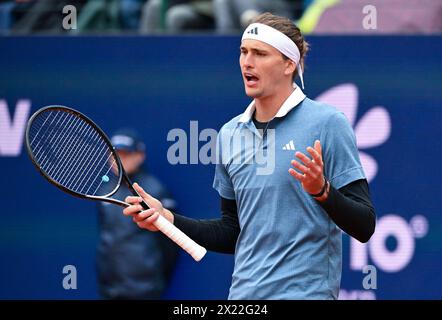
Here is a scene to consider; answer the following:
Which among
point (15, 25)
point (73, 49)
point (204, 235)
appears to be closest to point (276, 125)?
point (204, 235)

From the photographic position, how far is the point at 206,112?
5988 millimetres

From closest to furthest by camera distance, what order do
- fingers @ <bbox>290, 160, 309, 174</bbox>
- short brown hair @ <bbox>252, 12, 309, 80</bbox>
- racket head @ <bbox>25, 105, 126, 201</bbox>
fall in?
fingers @ <bbox>290, 160, 309, 174</bbox>, short brown hair @ <bbox>252, 12, 309, 80</bbox>, racket head @ <bbox>25, 105, 126, 201</bbox>

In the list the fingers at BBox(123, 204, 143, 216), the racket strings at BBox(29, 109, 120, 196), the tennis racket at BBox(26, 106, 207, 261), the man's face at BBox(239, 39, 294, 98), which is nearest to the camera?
the fingers at BBox(123, 204, 143, 216)

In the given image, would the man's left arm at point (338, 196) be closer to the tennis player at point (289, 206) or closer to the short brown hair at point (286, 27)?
the tennis player at point (289, 206)

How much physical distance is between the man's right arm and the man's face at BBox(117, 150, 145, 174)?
Result: 2.13m

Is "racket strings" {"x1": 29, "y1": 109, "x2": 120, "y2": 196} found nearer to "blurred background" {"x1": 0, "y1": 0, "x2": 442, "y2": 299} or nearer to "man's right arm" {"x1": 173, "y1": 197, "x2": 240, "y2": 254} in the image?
"man's right arm" {"x1": 173, "y1": 197, "x2": 240, "y2": 254}

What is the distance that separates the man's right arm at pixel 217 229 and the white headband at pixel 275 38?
1.97ft

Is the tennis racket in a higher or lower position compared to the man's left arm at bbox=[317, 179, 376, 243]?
higher

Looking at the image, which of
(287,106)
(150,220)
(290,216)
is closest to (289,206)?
(290,216)

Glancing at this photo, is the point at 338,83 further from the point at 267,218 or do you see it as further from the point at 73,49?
the point at 267,218

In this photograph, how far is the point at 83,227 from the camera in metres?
6.06

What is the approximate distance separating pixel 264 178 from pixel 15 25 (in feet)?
11.6

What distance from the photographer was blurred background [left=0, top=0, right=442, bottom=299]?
5895 mm

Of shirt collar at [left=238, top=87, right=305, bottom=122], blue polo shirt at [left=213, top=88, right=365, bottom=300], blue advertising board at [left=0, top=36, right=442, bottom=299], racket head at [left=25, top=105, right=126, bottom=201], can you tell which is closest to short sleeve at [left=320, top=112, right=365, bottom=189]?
blue polo shirt at [left=213, top=88, right=365, bottom=300]
